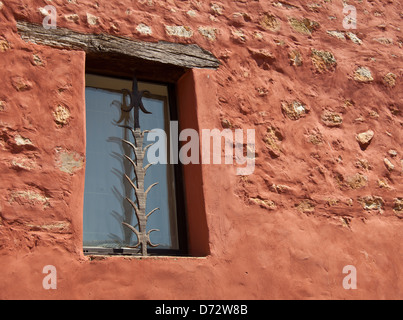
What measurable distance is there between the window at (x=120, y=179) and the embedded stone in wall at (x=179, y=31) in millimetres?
323

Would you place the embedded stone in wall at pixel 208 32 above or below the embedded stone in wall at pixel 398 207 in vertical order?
above

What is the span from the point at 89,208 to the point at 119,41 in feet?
2.99

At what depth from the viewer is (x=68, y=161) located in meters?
2.94

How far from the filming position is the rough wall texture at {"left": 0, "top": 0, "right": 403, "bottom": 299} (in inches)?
111

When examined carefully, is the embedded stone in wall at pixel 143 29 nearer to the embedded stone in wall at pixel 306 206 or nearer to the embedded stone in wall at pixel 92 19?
the embedded stone in wall at pixel 92 19

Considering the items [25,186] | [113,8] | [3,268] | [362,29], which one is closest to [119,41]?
[113,8]

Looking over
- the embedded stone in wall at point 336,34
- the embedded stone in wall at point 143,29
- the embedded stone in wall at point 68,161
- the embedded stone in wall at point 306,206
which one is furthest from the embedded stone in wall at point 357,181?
the embedded stone in wall at point 68,161

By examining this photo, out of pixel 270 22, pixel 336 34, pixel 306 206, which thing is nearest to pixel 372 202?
pixel 306 206

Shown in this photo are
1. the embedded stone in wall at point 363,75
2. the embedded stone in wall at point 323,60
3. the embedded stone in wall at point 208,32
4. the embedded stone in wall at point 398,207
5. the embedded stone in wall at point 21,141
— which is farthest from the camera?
the embedded stone in wall at point 363,75

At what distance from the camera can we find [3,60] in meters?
2.99

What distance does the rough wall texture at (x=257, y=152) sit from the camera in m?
2.81

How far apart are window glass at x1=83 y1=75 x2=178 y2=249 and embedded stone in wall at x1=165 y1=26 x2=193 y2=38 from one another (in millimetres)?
335

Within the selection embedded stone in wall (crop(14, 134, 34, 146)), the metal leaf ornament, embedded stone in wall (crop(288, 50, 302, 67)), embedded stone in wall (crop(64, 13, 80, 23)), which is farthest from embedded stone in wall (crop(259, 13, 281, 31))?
embedded stone in wall (crop(14, 134, 34, 146))
